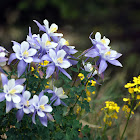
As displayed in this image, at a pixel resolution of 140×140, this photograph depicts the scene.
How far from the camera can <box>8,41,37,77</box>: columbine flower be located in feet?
3.37

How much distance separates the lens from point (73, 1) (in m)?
3.83

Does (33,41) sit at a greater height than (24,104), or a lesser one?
greater

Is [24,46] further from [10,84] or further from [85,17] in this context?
[85,17]

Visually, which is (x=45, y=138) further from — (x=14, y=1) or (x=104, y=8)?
(x=14, y=1)

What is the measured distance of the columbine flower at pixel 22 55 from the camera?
40.4 inches

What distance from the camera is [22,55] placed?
1.05 metres

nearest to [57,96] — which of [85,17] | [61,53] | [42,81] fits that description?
[42,81]

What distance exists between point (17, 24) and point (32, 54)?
10.4ft

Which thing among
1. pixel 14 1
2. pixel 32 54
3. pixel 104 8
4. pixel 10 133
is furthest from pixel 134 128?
pixel 14 1

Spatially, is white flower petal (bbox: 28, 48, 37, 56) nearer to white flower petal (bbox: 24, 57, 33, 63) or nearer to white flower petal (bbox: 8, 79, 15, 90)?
white flower petal (bbox: 24, 57, 33, 63)

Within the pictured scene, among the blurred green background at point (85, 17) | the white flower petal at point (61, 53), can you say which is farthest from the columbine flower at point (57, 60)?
the blurred green background at point (85, 17)

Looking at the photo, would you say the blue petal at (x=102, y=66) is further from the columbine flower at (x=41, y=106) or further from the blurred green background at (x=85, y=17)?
the blurred green background at (x=85, y=17)

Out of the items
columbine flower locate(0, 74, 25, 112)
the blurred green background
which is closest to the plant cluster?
columbine flower locate(0, 74, 25, 112)

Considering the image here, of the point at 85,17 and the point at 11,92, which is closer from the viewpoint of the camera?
the point at 11,92
